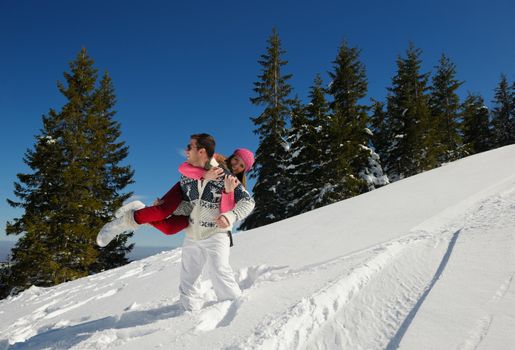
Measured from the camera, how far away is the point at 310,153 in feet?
57.8

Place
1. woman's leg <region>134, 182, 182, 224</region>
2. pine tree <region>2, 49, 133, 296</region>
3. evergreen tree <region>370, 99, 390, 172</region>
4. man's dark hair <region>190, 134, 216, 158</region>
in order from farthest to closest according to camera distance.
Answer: evergreen tree <region>370, 99, 390, 172</region> → pine tree <region>2, 49, 133, 296</region> → man's dark hair <region>190, 134, 216, 158</region> → woman's leg <region>134, 182, 182, 224</region>

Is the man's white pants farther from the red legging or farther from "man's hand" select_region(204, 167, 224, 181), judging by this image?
"man's hand" select_region(204, 167, 224, 181)

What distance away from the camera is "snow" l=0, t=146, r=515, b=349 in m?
2.02

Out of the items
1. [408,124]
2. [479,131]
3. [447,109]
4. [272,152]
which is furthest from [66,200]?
[479,131]

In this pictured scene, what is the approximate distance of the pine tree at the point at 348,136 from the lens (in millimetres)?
16422

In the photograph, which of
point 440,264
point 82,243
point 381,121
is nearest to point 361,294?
point 440,264

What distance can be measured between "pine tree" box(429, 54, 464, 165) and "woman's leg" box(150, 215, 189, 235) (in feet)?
87.6

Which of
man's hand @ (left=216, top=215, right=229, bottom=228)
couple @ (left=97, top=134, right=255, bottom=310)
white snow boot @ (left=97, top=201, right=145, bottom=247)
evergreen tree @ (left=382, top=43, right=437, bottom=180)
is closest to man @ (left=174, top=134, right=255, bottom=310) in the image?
couple @ (left=97, top=134, right=255, bottom=310)

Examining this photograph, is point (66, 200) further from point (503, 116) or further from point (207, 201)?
point (503, 116)

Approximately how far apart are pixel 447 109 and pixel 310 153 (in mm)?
17672

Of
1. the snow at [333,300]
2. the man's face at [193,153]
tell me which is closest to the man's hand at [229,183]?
the man's face at [193,153]

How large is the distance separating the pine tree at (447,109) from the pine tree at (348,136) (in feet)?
29.1

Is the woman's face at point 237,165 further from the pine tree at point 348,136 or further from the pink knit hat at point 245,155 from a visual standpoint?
the pine tree at point 348,136

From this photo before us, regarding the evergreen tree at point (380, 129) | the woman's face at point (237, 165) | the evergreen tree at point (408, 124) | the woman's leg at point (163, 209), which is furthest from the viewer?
the evergreen tree at point (380, 129)
